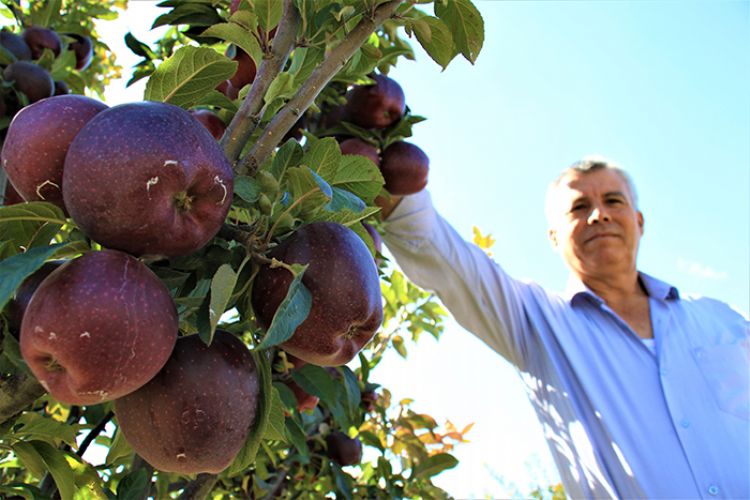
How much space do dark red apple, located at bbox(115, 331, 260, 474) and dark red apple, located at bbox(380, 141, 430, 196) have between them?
1090 mm

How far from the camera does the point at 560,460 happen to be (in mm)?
2809

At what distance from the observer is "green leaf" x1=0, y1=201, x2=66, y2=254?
0.82 metres

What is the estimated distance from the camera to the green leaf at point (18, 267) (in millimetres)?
683

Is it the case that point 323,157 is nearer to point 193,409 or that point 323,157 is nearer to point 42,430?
point 193,409

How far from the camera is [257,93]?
949mm

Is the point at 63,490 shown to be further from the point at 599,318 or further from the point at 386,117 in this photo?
the point at 599,318

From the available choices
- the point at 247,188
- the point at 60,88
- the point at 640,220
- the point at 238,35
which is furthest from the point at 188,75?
the point at 640,220

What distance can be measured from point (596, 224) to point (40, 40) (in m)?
2.63

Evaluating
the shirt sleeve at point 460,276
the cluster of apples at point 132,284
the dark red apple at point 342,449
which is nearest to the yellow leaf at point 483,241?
the shirt sleeve at point 460,276

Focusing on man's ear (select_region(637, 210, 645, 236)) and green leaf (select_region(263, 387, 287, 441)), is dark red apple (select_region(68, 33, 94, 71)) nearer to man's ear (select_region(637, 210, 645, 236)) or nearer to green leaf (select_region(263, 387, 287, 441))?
green leaf (select_region(263, 387, 287, 441))

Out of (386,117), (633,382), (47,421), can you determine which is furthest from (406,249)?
(47,421)

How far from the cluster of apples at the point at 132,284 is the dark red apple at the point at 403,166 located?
1.07 metres

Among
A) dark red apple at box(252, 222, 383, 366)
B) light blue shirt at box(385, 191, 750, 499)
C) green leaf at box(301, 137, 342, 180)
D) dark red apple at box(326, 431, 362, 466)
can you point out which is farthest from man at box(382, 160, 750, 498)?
dark red apple at box(252, 222, 383, 366)

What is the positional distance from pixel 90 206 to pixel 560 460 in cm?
256
